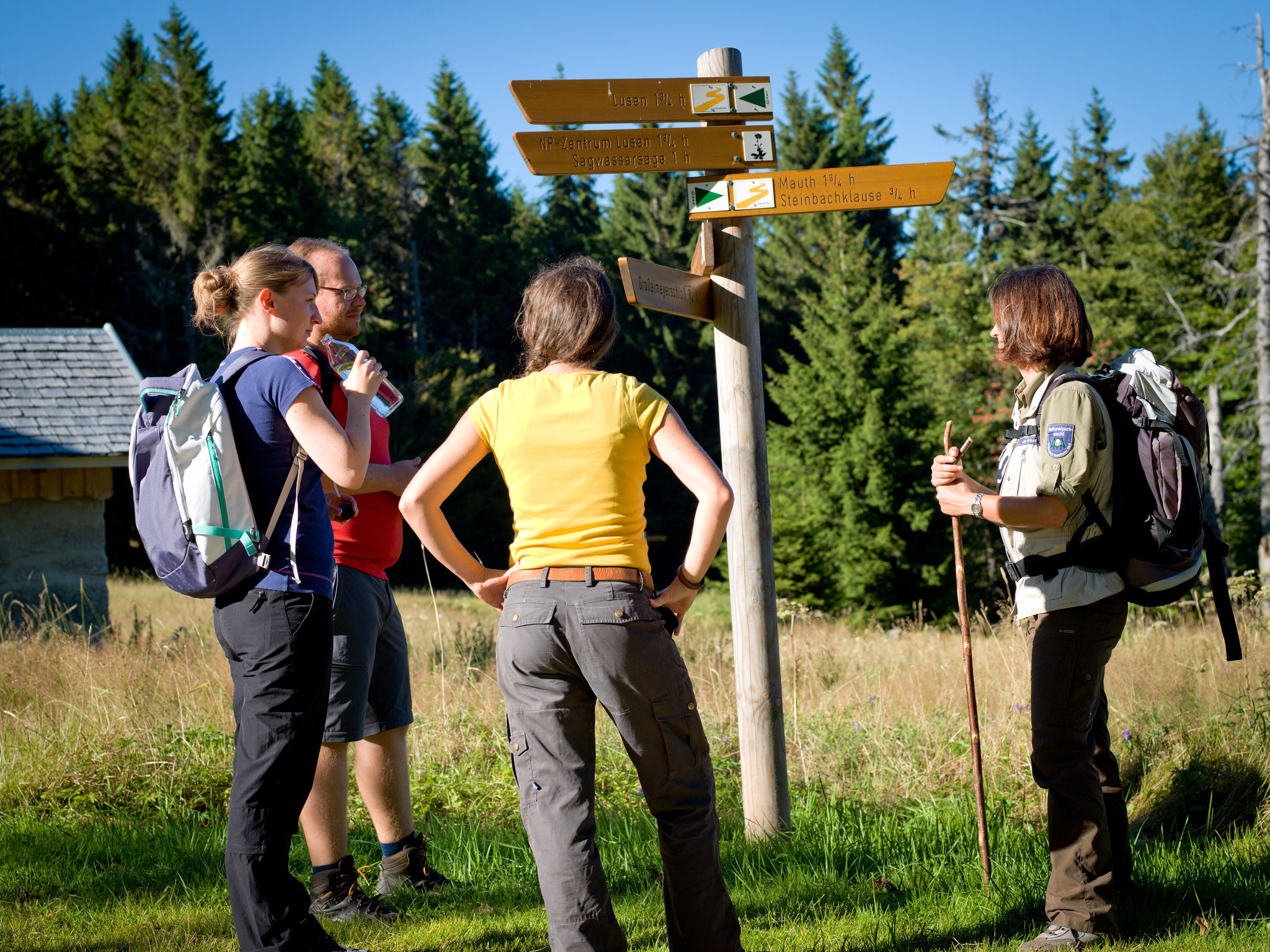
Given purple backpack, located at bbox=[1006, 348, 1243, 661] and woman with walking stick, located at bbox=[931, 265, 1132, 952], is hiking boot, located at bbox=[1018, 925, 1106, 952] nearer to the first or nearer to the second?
woman with walking stick, located at bbox=[931, 265, 1132, 952]

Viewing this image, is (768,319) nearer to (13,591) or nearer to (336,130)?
(336,130)

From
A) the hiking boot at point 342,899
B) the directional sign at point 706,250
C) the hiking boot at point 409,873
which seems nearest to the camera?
the hiking boot at point 342,899

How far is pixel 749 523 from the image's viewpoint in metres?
3.59

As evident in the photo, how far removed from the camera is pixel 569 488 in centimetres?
234

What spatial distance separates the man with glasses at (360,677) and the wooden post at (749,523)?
45.2 inches

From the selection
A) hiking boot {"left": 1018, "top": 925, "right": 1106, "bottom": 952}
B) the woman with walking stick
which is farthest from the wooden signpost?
hiking boot {"left": 1018, "top": 925, "right": 1106, "bottom": 952}

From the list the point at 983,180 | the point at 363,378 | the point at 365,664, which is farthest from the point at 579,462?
the point at 983,180

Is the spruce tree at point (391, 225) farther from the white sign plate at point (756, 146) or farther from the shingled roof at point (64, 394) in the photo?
the white sign plate at point (756, 146)

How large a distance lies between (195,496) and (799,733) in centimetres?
311

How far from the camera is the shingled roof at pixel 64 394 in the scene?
11.7 metres

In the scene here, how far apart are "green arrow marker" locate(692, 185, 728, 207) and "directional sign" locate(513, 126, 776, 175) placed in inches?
3.3

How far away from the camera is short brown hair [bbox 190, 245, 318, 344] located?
2764 mm

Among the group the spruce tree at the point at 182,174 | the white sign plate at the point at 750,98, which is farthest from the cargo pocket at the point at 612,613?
the spruce tree at the point at 182,174

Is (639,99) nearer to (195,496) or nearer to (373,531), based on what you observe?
(373,531)
